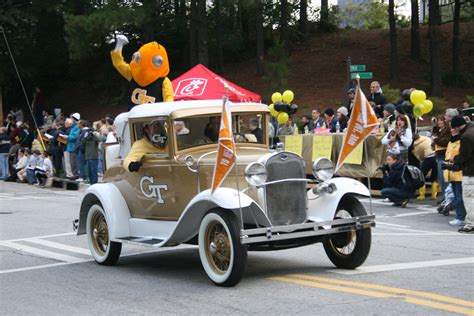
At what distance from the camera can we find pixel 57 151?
27562mm

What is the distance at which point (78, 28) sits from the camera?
35094mm

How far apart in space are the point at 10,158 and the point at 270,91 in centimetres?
1148

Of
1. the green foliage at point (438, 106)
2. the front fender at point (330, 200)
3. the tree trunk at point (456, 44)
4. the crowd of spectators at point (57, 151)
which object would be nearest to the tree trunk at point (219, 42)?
the tree trunk at point (456, 44)

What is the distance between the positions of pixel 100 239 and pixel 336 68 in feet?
102

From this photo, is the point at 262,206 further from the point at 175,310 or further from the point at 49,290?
the point at 49,290

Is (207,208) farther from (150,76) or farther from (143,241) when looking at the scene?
(150,76)

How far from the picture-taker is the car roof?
9.96 metres

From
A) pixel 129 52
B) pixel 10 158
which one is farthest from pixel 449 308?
pixel 129 52

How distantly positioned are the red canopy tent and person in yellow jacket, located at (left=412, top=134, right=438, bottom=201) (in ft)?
25.2

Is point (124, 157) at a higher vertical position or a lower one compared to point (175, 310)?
higher

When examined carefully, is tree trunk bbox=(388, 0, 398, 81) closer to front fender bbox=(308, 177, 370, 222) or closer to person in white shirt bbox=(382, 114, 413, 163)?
person in white shirt bbox=(382, 114, 413, 163)

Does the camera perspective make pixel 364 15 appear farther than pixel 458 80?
Yes

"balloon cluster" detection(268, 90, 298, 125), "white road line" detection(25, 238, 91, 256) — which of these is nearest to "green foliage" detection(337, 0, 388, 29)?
"balloon cluster" detection(268, 90, 298, 125)

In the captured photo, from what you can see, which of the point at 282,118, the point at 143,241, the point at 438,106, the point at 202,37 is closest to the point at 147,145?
the point at 143,241
